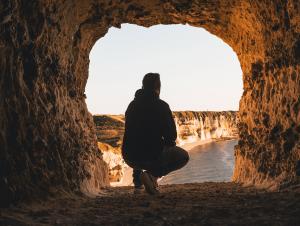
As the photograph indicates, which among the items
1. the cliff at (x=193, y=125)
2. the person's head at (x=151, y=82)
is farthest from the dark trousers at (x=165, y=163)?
the cliff at (x=193, y=125)

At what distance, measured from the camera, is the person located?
5.26 metres

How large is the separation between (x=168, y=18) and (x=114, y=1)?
1784 mm

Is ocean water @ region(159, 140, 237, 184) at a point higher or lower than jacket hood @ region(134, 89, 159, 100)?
lower

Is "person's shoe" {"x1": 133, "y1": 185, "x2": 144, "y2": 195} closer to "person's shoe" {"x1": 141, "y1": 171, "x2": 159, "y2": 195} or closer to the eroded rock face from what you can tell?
"person's shoe" {"x1": 141, "y1": 171, "x2": 159, "y2": 195}

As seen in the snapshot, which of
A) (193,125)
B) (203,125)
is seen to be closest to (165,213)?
(193,125)

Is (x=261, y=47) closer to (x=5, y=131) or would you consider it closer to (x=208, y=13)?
(x=208, y=13)

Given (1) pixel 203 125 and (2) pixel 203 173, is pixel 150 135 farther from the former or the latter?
(1) pixel 203 125

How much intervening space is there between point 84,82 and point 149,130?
14.2 ft

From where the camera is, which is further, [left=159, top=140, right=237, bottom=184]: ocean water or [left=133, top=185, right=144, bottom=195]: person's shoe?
[left=159, top=140, right=237, bottom=184]: ocean water

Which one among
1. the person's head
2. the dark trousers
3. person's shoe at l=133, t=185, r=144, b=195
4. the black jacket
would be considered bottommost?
person's shoe at l=133, t=185, r=144, b=195

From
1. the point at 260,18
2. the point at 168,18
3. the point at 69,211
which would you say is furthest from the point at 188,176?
the point at 69,211

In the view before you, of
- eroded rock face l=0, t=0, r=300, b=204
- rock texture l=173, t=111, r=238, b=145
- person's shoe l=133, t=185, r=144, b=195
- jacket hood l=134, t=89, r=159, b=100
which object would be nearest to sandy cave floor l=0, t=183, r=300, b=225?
eroded rock face l=0, t=0, r=300, b=204

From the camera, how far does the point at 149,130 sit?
17.2 feet

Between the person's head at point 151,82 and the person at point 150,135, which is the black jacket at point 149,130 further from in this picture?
the person's head at point 151,82
